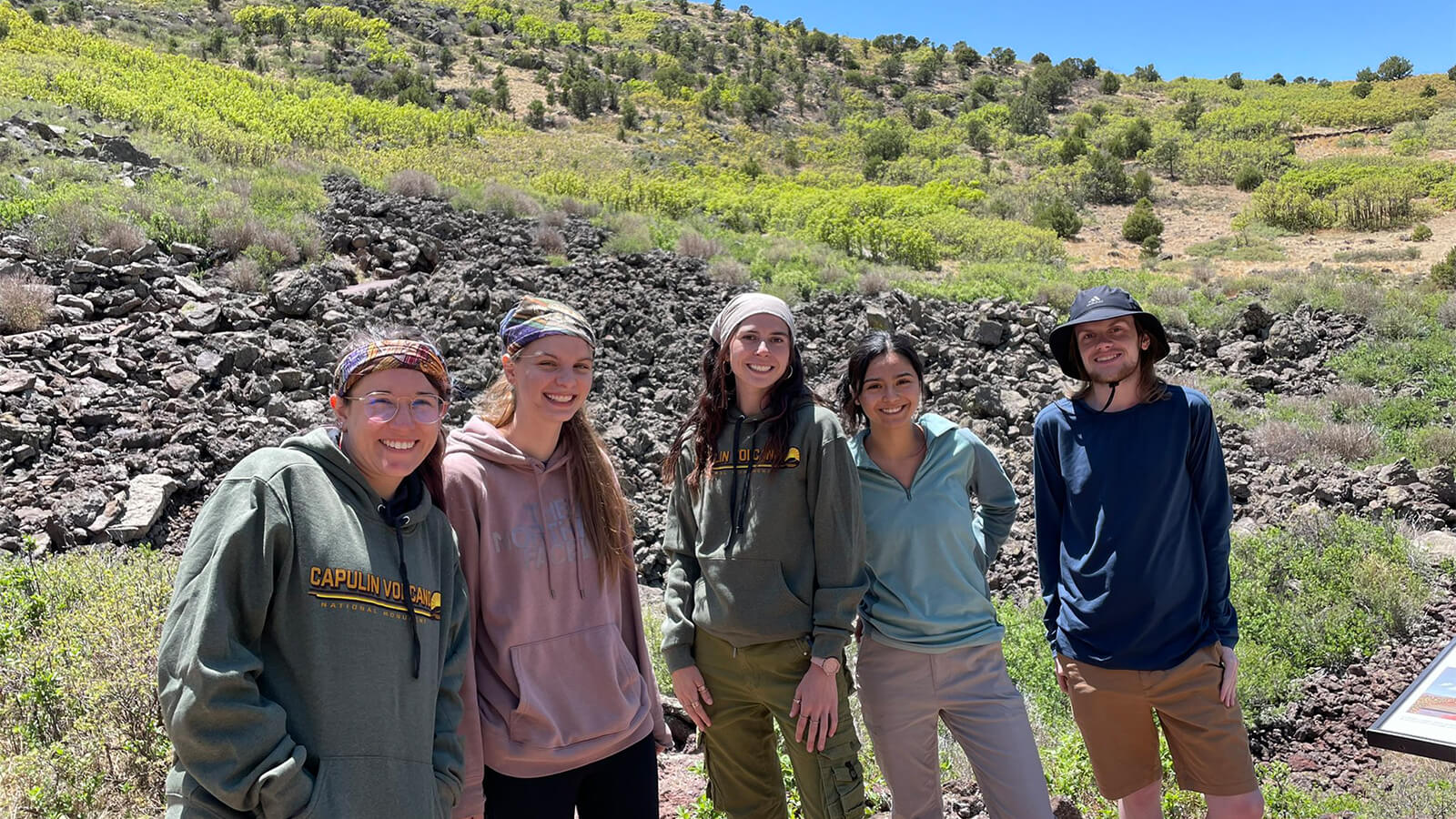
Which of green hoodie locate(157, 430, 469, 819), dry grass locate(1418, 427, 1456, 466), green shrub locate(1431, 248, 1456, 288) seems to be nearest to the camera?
green hoodie locate(157, 430, 469, 819)

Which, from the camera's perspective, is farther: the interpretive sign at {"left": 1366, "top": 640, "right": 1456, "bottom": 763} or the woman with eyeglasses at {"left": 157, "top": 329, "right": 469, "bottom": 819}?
the interpretive sign at {"left": 1366, "top": 640, "right": 1456, "bottom": 763}

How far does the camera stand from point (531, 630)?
193 cm

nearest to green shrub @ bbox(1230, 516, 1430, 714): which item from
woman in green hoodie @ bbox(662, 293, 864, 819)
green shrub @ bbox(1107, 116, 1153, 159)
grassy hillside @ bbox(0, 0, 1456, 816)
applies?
grassy hillside @ bbox(0, 0, 1456, 816)

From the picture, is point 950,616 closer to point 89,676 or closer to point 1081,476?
point 1081,476

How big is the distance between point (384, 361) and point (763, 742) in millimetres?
1367

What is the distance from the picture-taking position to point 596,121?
2806 cm

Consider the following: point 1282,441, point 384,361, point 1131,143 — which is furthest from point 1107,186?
point 384,361

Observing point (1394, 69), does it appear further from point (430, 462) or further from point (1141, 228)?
point (430, 462)

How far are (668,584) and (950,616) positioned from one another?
0.77m

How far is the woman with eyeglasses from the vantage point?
1.36 meters

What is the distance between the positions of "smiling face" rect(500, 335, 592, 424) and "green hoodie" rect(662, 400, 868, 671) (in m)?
0.45

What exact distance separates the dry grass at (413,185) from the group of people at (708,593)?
11963 millimetres

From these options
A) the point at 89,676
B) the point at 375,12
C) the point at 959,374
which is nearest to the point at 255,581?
the point at 89,676

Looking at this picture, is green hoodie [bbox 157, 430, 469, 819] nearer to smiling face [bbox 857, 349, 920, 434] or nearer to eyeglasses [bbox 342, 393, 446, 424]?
eyeglasses [bbox 342, 393, 446, 424]
